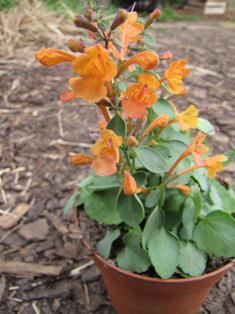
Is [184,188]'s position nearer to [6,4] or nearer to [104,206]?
[104,206]

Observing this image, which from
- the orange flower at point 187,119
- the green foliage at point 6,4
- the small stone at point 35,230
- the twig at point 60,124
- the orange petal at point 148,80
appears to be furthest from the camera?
the green foliage at point 6,4

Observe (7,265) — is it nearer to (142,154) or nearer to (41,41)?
(142,154)

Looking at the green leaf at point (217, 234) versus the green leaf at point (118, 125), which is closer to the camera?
the green leaf at point (118, 125)

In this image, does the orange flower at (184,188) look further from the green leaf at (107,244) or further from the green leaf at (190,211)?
the green leaf at (107,244)

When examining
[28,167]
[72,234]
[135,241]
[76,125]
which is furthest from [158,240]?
[76,125]

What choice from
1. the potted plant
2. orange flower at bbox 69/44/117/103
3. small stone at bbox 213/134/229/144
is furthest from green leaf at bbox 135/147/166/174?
small stone at bbox 213/134/229/144

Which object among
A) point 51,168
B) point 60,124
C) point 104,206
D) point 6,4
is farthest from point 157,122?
point 6,4

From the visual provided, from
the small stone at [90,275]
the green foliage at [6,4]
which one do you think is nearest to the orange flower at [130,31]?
the small stone at [90,275]

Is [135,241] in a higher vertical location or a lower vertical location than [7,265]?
higher
